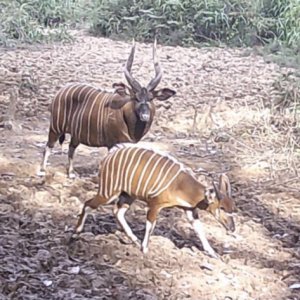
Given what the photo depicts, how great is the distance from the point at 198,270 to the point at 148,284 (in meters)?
0.38

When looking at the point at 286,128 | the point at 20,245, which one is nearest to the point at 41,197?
the point at 20,245

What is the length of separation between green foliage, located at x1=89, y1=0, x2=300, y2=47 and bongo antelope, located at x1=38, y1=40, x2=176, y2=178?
8.44 meters

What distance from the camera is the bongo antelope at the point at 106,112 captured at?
20.0ft

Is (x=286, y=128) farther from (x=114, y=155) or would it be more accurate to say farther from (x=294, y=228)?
(x=114, y=155)

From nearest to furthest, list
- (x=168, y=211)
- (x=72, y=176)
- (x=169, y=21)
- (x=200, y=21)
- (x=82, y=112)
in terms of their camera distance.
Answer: (x=168, y=211), (x=82, y=112), (x=72, y=176), (x=200, y=21), (x=169, y=21)

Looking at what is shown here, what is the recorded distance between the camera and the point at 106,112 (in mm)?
6305

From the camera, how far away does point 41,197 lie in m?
6.02

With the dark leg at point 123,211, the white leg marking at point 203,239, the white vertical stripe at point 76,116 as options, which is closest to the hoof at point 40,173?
the white vertical stripe at point 76,116

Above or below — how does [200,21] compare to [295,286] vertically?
below

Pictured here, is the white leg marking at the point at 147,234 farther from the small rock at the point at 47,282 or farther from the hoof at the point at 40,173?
the hoof at the point at 40,173

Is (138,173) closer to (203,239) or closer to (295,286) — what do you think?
(203,239)

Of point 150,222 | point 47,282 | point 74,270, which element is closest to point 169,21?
point 150,222

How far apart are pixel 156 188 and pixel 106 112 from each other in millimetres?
1626

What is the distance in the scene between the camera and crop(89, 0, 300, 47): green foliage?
1485 centimetres
